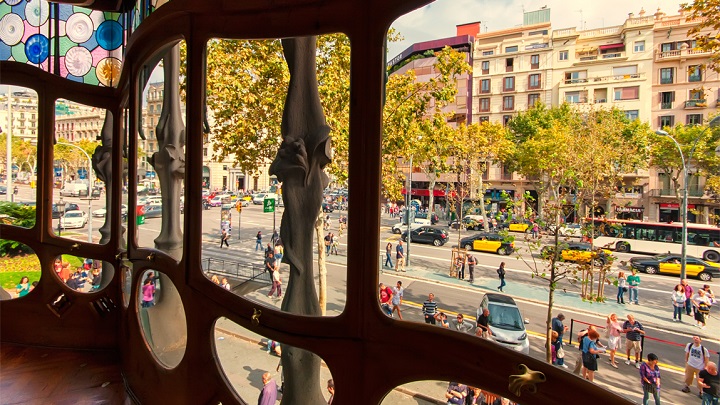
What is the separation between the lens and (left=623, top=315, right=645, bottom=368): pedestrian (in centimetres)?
169

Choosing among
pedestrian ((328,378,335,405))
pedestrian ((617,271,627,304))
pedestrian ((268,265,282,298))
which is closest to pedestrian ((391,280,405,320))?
pedestrian ((328,378,335,405))

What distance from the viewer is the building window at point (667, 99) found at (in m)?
1.40

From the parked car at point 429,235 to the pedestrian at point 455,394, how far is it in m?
0.92

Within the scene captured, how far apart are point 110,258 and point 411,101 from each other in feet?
10.5

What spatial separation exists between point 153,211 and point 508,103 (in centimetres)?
279

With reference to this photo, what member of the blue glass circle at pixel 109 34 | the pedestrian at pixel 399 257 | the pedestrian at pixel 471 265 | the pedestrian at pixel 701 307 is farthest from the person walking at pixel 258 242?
the blue glass circle at pixel 109 34

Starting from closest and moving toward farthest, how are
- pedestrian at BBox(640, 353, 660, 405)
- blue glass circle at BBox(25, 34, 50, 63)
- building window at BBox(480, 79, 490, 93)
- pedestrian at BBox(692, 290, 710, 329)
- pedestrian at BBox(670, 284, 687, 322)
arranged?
pedestrian at BBox(640, 353, 660, 405)
pedestrian at BBox(692, 290, 710, 329)
pedestrian at BBox(670, 284, 687, 322)
building window at BBox(480, 79, 490, 93)
blue glass circle at BBox(25, 34, 50, 63)

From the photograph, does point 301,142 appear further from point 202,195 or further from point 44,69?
point 44,69

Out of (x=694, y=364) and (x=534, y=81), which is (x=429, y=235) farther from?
(x=694, y=364)

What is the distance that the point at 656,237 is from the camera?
170cm

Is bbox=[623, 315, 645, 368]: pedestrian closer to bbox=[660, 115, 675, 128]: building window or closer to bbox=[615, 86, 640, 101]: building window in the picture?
bbox=[660, 115, 675, 128]: building window

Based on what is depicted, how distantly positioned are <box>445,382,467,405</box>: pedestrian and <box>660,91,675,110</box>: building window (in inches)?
50.8

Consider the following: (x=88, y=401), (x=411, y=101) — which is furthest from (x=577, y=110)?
(x=88, y=401)

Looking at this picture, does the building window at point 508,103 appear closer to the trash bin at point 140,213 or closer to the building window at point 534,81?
the building window at point 534,81
